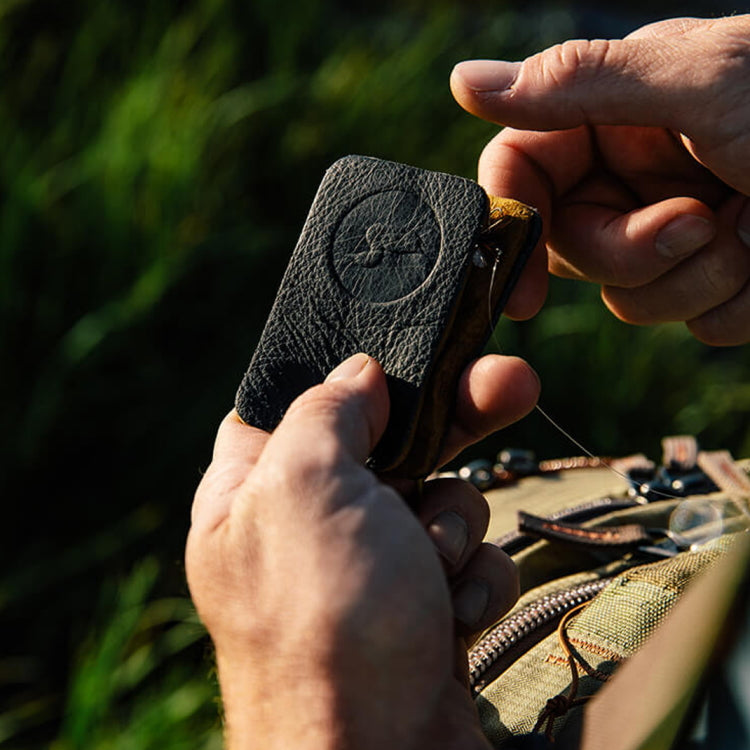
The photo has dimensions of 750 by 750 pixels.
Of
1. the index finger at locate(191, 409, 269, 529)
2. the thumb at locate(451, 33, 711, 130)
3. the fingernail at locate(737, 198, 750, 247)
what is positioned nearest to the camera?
the index finger at locate(191, 409, 269, 529)

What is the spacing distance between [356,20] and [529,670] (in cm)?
384

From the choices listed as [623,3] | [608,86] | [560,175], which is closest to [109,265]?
[560,175]

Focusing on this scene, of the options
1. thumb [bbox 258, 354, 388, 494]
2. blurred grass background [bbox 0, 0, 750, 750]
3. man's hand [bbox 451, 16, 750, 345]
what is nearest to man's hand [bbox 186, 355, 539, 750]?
thumb [bbox 258, 354, 388, 494]

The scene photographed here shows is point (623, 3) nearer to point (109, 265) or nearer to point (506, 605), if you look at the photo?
point (109, 265)

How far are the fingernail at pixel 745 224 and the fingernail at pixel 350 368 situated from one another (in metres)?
0.75

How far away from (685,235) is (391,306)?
0.53m

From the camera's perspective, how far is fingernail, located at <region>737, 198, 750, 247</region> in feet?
4.66

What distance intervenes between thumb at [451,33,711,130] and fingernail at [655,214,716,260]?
139mm

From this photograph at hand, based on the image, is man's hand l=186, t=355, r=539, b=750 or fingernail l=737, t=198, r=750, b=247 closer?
man's hand l=186, t=355, r=539, b=750

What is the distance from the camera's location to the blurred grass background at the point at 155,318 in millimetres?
1946

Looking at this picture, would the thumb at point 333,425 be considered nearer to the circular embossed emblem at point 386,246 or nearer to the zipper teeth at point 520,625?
the circular embossed emblem at point 386,246

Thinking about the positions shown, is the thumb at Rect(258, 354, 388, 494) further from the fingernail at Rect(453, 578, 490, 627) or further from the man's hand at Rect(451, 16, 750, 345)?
the man's hand at Rect(451, 16, 750, 345)

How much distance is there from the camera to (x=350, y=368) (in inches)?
39.8

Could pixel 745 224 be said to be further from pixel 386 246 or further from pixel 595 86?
pixel 386 246
